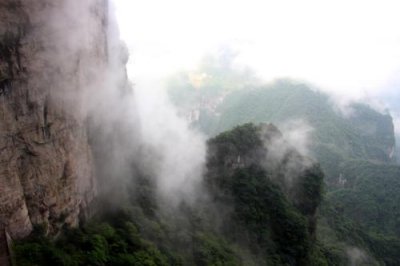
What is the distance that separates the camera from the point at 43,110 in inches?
846

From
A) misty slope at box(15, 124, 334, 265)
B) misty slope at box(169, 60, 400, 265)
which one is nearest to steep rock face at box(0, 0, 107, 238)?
misty slope at box(15, 124, 334, 265)

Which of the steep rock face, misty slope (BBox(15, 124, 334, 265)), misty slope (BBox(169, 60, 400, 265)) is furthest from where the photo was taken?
misty slope (BBox(169, 60, 400, 265))

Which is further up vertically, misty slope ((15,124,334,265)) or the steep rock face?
the steep rock face

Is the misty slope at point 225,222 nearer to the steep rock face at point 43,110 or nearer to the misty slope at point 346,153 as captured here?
the steep rock face at point 43,110

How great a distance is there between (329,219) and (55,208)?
6004 cm

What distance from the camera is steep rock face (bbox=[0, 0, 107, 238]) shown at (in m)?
19.3

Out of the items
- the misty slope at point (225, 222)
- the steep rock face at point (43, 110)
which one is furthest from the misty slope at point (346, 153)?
the steep rock face at point (43, 110)

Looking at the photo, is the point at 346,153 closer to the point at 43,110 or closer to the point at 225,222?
the point at 225,222

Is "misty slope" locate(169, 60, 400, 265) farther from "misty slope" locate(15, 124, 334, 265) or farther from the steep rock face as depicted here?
the steep rock face

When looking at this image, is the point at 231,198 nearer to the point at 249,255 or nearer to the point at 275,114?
the point at 249,255

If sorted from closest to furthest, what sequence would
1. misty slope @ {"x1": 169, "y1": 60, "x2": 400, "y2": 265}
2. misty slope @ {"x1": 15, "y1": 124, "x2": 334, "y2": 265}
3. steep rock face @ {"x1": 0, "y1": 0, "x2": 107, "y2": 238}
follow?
steep rock face @ {"x1": 0, "y1": 0, "x2": 107, "y2": 238}, misty slope @ {"x1": 15, "y1": 124, "x2": 334, "y2": 265}, misty slope @ {"x1": 169, "y1": 60, "x2": 400, "y2": 265}

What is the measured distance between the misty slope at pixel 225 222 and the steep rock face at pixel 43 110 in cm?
171

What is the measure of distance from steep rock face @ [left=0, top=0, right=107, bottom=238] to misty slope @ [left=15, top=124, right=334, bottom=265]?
171 centimetres

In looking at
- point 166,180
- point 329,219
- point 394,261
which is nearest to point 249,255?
point 166,180
